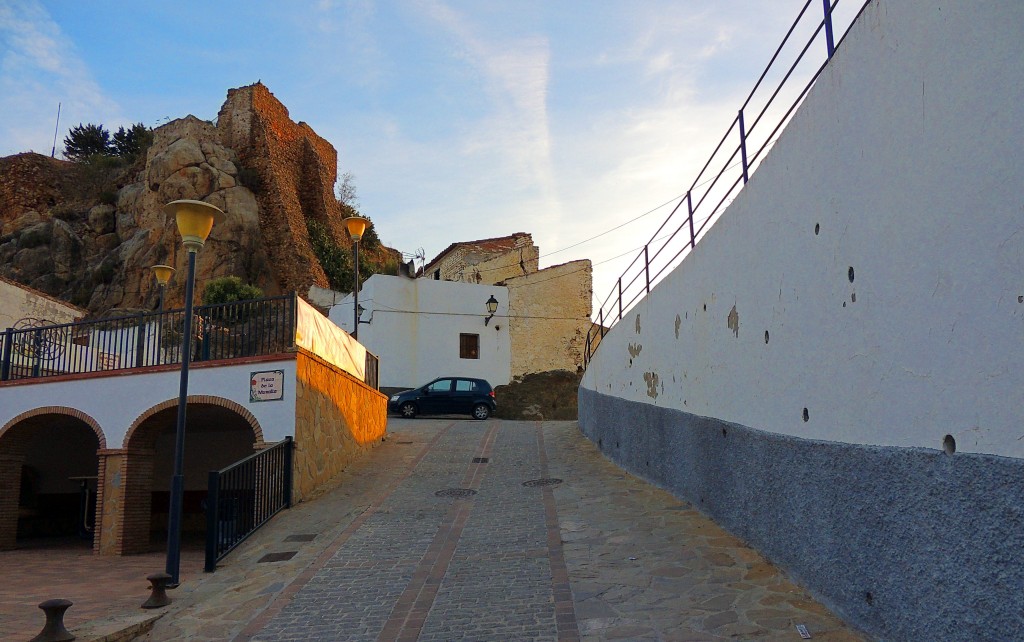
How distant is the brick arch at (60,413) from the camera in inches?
483

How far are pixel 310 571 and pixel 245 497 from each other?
2.33m

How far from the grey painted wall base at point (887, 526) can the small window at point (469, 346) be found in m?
21.1

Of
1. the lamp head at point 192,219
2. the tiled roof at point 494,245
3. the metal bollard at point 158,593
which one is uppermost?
the tiled roof at point 494,245

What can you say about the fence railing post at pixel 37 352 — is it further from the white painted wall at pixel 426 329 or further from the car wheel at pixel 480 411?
the white painted wall at pixel 426 329

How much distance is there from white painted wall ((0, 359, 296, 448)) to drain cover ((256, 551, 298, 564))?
2667 mm

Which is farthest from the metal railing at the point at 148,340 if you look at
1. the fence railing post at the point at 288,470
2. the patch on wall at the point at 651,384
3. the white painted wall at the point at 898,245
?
the white painted wall at the point at 898,245

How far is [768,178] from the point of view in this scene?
670 cm

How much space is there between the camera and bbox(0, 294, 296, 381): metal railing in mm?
11781

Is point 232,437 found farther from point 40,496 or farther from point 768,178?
point 768,178

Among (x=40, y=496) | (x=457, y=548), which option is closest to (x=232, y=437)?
(x=40, y=496)

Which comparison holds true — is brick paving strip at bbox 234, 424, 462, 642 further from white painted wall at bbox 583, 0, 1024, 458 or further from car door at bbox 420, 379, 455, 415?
car door at bbox 420, 379, 455, 415

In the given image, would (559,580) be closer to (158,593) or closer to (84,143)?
(158,593)

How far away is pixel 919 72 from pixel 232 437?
14674mm

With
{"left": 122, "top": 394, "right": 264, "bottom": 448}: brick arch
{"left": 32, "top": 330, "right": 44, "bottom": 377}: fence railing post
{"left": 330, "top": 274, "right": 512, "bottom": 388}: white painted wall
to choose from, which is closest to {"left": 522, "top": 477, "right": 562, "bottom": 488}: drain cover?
{"left": 122, "top": 394, "right": 264, "bottom": 448}: brick arch
